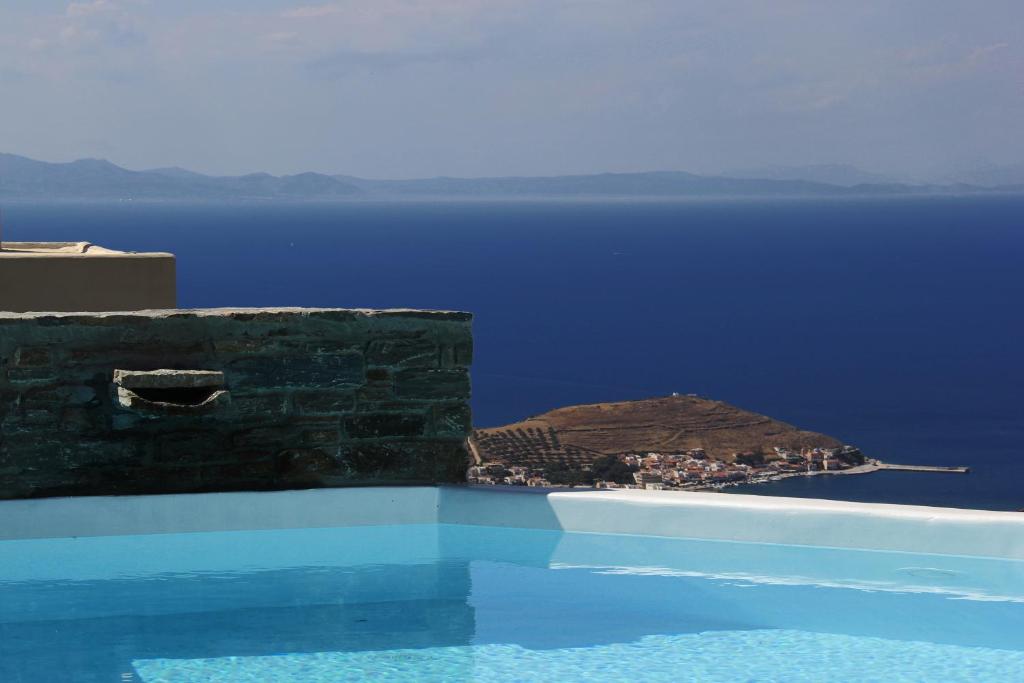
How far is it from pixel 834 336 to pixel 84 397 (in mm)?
61406

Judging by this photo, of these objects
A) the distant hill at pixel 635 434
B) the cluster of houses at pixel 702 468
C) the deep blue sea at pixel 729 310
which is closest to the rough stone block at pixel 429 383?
the cluster of houses at pixel 702 468

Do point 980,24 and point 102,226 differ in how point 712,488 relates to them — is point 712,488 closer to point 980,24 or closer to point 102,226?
point 102,226

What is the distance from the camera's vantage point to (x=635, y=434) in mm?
27859

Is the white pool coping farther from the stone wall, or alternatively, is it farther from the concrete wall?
the concrete wall

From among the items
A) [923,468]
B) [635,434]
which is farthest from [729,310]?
[635,434]

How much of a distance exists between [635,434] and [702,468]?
6.88 ft

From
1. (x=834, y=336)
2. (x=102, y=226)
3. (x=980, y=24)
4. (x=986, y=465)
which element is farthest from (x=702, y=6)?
(x=986, y=465)

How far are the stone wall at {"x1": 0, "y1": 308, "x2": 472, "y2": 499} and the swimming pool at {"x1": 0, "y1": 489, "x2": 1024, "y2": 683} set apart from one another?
114mm

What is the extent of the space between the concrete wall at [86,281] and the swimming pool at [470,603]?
2.07 metres

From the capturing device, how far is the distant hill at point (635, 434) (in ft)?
77.2

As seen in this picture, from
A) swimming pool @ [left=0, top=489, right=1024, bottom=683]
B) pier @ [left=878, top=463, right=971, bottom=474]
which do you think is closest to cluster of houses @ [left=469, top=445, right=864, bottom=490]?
pier @ [left=878, top=463, right=971, bottom=474]

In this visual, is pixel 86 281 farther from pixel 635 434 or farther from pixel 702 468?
pixel 635 434

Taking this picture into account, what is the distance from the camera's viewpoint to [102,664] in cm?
375

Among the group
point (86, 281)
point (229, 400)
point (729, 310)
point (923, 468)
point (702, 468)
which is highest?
point (86, 281)
